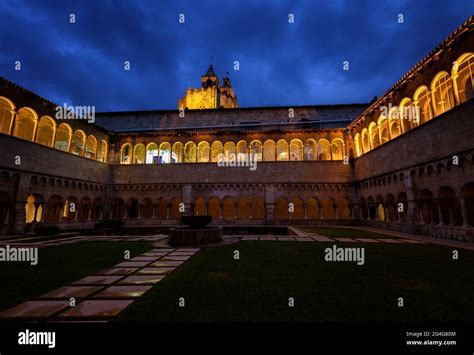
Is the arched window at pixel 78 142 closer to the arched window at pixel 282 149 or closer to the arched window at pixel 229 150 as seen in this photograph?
the arched window at pixel 229 150

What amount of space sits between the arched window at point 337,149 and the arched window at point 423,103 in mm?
8043

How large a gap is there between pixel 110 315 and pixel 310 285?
127 inches

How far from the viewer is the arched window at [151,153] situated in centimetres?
2228

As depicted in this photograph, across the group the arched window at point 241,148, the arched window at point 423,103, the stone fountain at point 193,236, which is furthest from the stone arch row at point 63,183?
the arched window at point 423,103

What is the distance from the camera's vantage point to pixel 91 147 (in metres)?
20.3

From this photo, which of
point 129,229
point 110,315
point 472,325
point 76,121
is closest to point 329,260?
point 472,325

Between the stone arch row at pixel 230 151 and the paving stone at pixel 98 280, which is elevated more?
the stone arch row at pixel 230 151

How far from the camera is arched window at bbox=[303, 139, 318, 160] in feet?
69.1

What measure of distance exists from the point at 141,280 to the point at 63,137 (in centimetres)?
2067

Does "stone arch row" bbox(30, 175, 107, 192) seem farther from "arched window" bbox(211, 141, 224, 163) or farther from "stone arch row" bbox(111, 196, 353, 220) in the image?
"arched window" bbox(211, 141, 224, 163)

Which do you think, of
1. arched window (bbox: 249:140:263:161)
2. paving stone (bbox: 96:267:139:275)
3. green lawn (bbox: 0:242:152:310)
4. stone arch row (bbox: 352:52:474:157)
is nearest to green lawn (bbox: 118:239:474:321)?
paving stone (bbox: 96:267:139:275)

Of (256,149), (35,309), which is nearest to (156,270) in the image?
(35,309)

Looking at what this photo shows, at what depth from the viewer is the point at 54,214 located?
16.5 metres

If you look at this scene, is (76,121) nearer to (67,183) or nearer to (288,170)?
(67,183)
